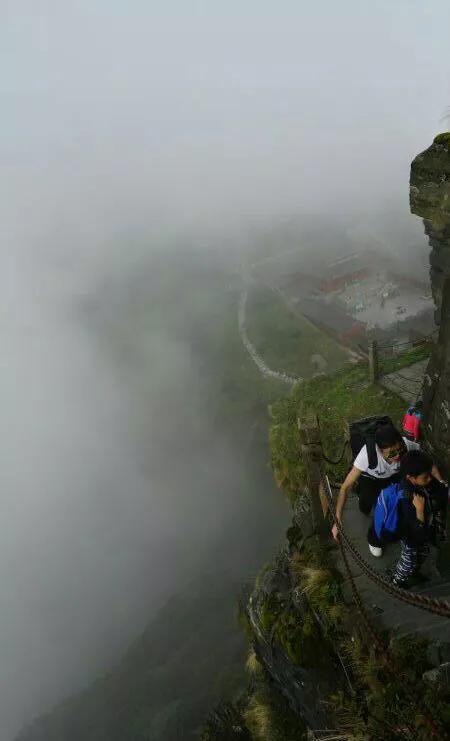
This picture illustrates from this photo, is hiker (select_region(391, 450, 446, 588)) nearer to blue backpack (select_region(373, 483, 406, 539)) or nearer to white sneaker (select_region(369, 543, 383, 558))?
blue backpack (select_region(373, 483, 406, 539))

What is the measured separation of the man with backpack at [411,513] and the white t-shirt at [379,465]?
379mm

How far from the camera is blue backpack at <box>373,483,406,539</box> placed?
19.0ft

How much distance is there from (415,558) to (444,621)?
714mm

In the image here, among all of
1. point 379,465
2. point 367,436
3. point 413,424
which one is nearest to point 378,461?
point 379,465

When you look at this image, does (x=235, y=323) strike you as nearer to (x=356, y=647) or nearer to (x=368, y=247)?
(x=368, y=247)

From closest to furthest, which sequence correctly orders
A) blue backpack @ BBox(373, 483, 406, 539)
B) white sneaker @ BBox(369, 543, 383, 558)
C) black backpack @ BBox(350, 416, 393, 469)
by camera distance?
1. blue backpack @ BBox(373, 483, 406, 539)
2. black backpack @ BBox(350, 416, 393, 469)
3. white sneaker @ BBox(369, 543, 383, 558)

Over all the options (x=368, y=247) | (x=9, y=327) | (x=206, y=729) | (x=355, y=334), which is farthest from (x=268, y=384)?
(x=9, y=327)

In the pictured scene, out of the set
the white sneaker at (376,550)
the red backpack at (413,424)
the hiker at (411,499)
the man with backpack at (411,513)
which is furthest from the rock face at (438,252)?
the white sneaker at (376,550)

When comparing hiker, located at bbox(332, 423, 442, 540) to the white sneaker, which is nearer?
hiker, located at bbox(332, 423, 442, 540)

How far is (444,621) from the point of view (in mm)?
5582

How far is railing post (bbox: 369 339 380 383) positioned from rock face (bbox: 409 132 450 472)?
953 cm

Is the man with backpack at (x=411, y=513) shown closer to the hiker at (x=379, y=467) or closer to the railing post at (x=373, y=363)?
the hiker at (x=379, y=467)

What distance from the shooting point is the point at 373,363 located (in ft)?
52.3

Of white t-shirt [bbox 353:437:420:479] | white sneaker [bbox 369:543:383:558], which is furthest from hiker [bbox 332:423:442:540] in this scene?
white sneaker [bbox 369:543:383:558]
